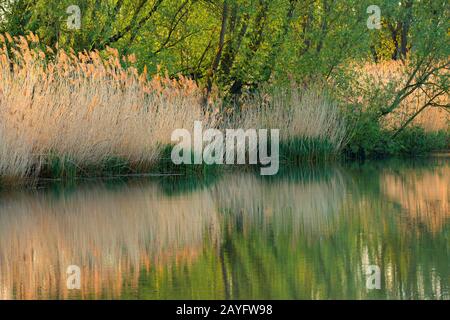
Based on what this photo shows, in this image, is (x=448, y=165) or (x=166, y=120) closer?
(x=166, y=120)

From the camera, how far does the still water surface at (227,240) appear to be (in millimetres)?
6750

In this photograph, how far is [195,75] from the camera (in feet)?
74.7

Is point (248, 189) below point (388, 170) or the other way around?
below

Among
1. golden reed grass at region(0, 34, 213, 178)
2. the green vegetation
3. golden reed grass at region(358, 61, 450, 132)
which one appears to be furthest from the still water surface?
golden reed grass at region(358, 61, 450, 132)

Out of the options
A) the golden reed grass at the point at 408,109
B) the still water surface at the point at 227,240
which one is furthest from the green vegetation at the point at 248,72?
the still water surface at the point at 227,240

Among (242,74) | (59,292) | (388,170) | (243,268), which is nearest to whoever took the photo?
(59,292)

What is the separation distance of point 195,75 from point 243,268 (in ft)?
51.0

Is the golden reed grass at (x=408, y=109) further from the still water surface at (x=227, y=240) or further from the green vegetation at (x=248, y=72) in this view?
the still water surface at (x=227, y=240)

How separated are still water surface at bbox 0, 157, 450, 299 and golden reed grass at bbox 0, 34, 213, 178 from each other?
2.37ft

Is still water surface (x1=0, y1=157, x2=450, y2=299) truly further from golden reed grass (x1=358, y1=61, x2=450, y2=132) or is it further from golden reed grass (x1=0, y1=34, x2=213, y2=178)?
golden reed grass (x1=358, y1=61, x2=450, y2=132)

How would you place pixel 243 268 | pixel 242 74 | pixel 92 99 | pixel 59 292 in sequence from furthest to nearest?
1. pixel 242 74
2. pixel 92 99
3. pixel 243 268
4. pixel 59 292

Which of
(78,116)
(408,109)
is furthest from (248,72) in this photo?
(78,116)
